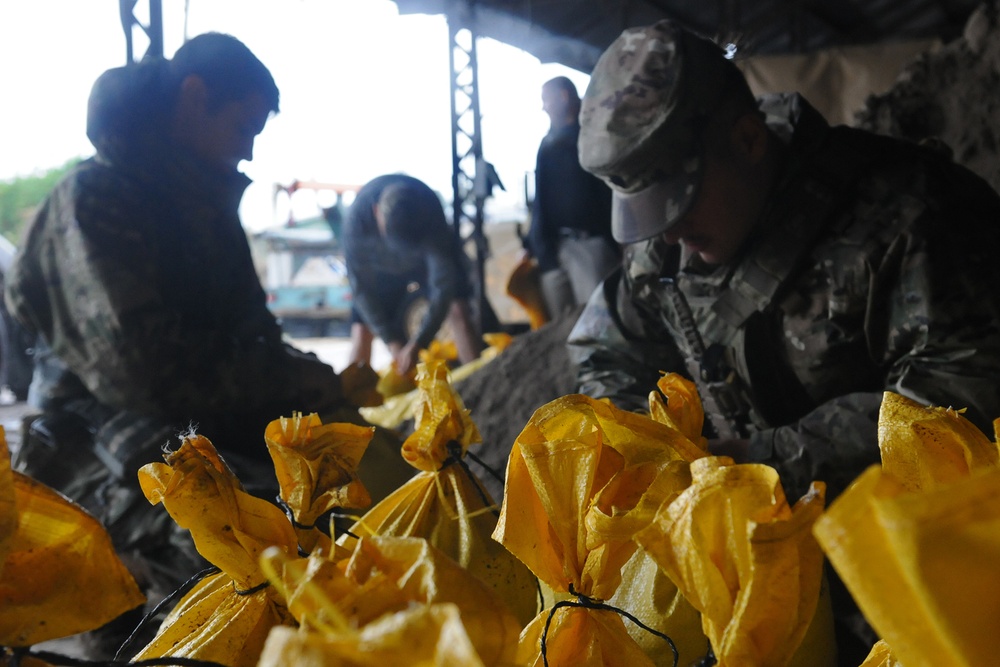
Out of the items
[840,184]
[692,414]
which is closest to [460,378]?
[840,184]

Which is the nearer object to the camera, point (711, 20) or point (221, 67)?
point (221, 67)

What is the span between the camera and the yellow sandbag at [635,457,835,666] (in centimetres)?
52

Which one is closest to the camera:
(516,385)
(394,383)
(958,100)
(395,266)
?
(516,385)

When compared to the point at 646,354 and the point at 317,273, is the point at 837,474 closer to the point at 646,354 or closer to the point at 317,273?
the point at 646,354

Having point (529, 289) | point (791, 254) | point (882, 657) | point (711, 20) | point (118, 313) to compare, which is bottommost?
point (529, 289)

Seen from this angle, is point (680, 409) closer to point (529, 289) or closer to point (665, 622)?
point (665, 622)

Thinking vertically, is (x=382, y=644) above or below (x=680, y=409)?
above

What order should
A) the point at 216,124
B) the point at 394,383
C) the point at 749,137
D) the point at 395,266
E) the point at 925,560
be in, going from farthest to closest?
the point at 395,266
the point at 394,383
the point at 216,124
the point at 749,137
the point at 925,560

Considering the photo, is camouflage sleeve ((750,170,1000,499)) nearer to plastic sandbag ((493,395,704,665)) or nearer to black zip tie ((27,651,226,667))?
plastic sandbag ((493,395,704,665))

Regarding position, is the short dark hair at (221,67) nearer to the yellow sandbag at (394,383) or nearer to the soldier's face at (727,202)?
the soldier's face at (727,202)

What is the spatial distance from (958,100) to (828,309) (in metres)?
2.64

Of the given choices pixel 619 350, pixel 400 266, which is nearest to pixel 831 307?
pixel 619 350

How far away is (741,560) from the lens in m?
0.53

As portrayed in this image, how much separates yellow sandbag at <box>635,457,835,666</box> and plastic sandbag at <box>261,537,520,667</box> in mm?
167
